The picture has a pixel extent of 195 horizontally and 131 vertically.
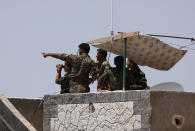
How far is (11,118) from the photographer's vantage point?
41.2 feet

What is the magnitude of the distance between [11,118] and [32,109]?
1976mm

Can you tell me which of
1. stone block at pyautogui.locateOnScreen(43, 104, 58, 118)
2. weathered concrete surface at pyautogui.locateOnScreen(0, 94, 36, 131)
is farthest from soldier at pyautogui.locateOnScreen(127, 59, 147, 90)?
weathered concrete surface at pyautogui.locateOnScreen(0, 94, 36, 131)

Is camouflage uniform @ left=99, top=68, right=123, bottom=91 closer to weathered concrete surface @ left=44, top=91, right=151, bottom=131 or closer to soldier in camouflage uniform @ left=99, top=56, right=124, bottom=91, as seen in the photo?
soldier in camouflage uniform @ left=99, top=56, right=124, bottom=91

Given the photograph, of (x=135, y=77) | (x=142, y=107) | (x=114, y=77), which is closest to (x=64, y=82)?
(x=114, y=77)

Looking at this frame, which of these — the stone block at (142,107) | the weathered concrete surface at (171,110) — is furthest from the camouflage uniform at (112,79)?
the weathered concrete surface at (171,110)

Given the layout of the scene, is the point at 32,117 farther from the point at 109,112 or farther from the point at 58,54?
the point at 109,112

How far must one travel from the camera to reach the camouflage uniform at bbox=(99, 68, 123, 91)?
11.9 metres

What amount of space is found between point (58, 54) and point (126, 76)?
1.64 m

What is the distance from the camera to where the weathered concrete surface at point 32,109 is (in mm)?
14422

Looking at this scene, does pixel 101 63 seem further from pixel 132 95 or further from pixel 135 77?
pixel 132 95

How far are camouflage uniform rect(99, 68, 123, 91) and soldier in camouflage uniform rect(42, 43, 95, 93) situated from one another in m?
0.65

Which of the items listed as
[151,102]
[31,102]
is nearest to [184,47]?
[151,102]

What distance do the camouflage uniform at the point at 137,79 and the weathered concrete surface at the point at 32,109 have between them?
10.1 feet

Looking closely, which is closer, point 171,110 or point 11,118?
point 171,110
